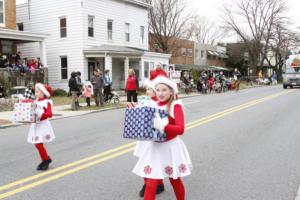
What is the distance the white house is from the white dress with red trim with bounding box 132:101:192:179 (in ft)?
79.8

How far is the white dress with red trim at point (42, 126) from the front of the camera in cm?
644

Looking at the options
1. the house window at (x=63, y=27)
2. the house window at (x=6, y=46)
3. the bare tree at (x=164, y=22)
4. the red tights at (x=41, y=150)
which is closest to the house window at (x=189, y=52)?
the bare tree at (x=164, y=22)

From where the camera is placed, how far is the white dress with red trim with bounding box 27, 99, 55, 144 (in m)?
6.44

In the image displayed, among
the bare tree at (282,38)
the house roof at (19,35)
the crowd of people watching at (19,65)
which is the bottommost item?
the crowd of people watching at (19,65)

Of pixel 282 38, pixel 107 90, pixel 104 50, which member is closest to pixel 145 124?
pixel 107 90

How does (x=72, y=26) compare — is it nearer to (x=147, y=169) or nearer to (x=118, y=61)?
(x=118, y=61)

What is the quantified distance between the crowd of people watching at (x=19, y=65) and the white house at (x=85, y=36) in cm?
230

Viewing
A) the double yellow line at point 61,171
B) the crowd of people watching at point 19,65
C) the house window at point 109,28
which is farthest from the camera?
the house window at point 109,28

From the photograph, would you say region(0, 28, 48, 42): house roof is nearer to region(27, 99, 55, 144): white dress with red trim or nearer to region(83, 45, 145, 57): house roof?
region(83, 45, 145, 57): house roof

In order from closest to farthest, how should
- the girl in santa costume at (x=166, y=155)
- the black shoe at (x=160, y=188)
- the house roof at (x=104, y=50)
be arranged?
the girl in santa costume at (x=166, y=155) < the black shoe at (x=160, y=188) < the house roof at (x=104, y=50)

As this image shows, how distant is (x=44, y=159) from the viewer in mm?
6715

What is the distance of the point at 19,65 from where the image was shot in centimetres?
2528

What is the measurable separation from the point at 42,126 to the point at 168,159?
3101 millimetres

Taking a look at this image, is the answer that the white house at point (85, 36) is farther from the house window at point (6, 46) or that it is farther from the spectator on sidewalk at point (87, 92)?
the spectator on sidewalk at point (87, 92)
